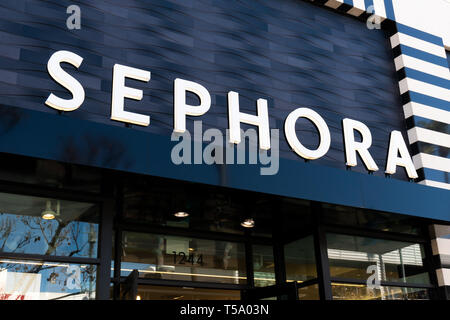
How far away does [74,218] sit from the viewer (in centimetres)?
699

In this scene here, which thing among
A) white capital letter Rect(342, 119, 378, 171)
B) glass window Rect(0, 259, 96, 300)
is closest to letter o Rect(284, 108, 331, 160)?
white capital letter Rect(342, 119, 378, 171)

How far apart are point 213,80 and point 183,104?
1.77m

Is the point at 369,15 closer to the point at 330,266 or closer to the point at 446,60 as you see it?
the point at 446,60

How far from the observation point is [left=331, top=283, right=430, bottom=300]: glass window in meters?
8.55

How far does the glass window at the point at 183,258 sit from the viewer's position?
820 centimetres

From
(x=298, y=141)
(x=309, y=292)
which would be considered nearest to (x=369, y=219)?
(x=309, y=292)

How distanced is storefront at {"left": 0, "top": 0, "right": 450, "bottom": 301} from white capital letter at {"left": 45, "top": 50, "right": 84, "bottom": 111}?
0.02 m

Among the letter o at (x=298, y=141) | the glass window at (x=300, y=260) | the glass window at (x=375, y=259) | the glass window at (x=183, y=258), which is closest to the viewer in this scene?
the letter o at (x=298, y=141)

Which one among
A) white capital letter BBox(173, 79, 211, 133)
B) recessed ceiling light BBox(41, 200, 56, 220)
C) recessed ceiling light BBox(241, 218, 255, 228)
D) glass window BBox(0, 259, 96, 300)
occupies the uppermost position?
white capital letter BBox(173, 79, 211, 133)

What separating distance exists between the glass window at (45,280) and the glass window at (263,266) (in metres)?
3.15

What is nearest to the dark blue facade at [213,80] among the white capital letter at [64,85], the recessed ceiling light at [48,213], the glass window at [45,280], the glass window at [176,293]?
the white capital letter at [64,85]

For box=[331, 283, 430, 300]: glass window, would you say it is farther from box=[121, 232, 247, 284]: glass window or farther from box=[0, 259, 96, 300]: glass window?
box=[0, 259, 96, 300]: glass window

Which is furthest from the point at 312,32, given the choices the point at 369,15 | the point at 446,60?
the point at 446,60

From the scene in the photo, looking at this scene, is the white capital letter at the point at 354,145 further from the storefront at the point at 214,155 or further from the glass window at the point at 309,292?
the glass window at the point at 309,292
